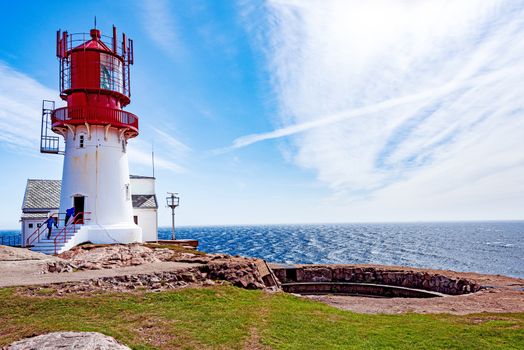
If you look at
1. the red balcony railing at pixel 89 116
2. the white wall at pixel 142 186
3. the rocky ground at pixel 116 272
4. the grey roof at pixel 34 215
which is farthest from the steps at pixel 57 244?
the white wall at pixel 142 186

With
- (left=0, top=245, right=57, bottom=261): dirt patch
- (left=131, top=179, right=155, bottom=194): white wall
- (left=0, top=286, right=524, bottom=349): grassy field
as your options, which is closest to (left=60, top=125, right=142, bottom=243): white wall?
(left=0, top=245, right=57, bottom=261): dirt patch

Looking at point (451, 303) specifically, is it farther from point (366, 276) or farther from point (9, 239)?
point (9, 239)

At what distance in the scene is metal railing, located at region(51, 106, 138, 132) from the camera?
25.5 m

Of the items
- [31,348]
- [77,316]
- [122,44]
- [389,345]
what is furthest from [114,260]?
[122,44]

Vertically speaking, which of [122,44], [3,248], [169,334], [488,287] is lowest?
[488,287]

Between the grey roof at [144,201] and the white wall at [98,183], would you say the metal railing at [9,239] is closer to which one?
the white wall at [98,183]

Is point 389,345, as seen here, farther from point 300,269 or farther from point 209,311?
point 300,269

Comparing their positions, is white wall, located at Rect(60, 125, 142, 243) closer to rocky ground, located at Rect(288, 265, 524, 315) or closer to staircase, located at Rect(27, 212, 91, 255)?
staircase, located at Rect(27, 212, 91, 255)

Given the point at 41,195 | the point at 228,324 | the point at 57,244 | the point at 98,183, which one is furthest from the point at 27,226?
the point at 228,324

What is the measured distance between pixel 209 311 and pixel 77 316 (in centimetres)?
405

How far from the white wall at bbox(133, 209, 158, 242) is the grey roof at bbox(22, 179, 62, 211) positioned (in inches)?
331

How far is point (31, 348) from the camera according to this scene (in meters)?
8.14

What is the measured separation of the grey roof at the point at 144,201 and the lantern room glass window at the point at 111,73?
14816 millimetres

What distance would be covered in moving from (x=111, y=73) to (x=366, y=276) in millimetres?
25139
